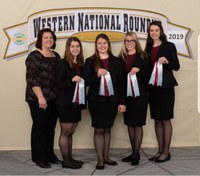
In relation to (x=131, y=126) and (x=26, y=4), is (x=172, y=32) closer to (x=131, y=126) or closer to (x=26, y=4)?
(x=131, y=126)

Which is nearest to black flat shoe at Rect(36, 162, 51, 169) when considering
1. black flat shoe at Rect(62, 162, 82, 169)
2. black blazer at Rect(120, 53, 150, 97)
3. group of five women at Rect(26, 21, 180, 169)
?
group of five women at Rect(26, 21, 180, 169)

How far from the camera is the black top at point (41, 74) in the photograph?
2.48m

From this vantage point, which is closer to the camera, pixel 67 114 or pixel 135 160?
pixel 67 114

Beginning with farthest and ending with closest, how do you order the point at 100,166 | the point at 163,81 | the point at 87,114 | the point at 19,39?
the point at 87,114, the point at 19,39, the point at 163,81, the point at 100,166

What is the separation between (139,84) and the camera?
2652mm

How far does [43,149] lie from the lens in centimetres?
265

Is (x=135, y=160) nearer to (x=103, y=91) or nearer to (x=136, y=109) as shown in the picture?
(x=136, y=109)

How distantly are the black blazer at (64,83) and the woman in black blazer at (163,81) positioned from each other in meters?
0.80

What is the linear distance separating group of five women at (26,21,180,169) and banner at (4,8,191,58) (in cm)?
51

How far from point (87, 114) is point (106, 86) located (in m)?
0.85

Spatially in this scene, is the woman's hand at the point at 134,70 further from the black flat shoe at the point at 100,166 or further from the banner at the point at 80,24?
the black flat shoe at the point at 100,166

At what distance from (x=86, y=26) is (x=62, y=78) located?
3.01ft

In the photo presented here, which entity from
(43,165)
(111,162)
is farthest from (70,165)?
(111,162)

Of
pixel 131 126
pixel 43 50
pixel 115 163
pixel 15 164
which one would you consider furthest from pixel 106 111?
pixel 15 164
